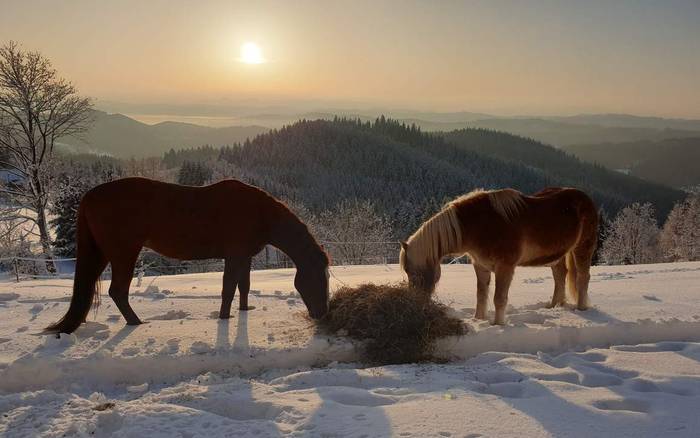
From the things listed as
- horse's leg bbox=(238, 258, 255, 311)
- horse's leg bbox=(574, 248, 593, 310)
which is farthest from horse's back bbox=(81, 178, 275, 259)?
horse's leg bbox=(574, 248, 593, 310)

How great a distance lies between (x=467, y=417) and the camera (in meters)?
3.55

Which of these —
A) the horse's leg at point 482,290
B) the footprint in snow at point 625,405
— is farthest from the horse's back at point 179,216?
the footprint in snow at point 625,405

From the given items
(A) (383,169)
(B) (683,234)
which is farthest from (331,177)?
(B) (683,234)

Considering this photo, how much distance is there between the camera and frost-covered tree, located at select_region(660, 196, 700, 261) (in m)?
45.8

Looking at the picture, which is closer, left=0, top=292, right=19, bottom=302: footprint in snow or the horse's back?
the horse's back

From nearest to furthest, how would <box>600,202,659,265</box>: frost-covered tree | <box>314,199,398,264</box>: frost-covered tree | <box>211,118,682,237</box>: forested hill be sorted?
1. <box>314,199,398,264</box>: frost-covered tree
2. <box>600,202,659,265</box>: frost-covered tree
3. <box>211,118,682,237</box>: forested hill

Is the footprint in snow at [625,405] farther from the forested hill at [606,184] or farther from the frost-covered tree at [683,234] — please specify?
the forested hill at [606,184]

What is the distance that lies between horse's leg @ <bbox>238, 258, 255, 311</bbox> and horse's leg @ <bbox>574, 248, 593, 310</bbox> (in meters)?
4.71

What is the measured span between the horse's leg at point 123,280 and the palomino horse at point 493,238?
3410 millimetres

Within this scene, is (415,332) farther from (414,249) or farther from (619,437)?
(619,437)

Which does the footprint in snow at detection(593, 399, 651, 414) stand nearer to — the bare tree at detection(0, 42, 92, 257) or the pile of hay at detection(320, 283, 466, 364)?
the pile of hay at detection(320, 283, 466, 364)

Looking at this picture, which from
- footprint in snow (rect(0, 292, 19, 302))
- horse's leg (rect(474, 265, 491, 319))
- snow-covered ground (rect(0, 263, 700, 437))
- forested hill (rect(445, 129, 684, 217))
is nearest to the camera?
snow-covered ground (rect(0, 263, 700, 437))

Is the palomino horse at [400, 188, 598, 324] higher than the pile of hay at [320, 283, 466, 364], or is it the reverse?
the palomino horse at [400, 188, 598, 324]

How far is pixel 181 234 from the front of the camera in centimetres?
591
